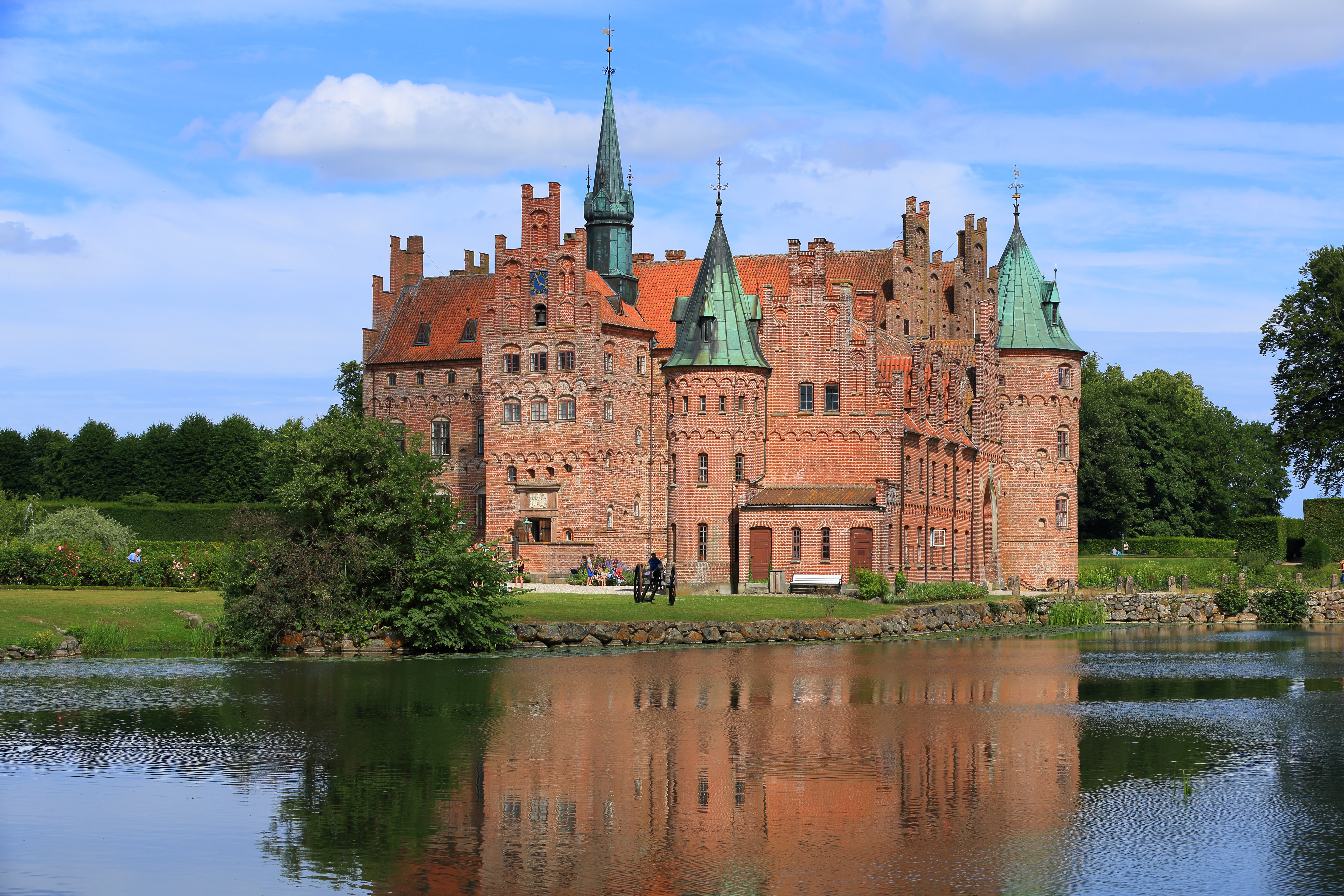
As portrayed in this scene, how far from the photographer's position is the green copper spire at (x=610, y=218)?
7400cm

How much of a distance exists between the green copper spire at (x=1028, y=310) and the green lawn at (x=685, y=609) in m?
26.4

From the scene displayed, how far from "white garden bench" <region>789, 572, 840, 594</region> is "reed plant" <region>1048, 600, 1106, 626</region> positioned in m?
8.51

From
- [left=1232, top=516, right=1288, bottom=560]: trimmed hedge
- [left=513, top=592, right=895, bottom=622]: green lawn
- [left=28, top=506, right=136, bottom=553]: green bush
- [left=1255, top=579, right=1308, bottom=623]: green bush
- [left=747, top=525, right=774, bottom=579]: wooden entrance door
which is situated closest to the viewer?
[left=513, top=592, right=895, bottom=622]: green lawn

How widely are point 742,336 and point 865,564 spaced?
11.2 m

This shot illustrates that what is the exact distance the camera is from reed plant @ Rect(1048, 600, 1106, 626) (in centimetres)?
5944

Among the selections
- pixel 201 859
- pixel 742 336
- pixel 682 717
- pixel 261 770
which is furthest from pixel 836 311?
pixel 201 859

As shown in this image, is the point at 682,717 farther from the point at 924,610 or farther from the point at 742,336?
the point at 742,336

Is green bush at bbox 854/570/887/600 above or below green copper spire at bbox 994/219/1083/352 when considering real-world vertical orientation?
below

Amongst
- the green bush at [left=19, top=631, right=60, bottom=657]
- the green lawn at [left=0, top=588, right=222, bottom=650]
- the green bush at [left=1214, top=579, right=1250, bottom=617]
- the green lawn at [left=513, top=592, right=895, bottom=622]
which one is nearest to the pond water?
the green bush at [left=19, top=631, right=60, bottom=657]

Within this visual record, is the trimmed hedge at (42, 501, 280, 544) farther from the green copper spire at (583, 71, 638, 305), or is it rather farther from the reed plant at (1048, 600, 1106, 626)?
the reed plant at (1048, 600, 1106, 626)

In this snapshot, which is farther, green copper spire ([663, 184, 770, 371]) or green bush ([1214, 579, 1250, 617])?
green copper spire ([663, 184, 770, 371])

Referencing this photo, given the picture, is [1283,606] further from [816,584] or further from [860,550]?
[816,584]

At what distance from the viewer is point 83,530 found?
6156cm

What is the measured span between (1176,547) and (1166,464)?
8409 millimetres
